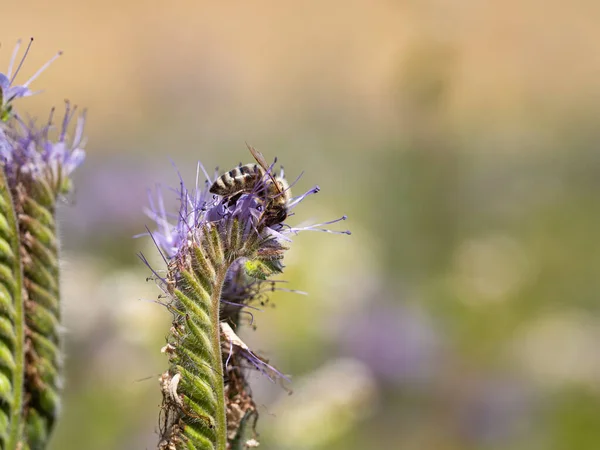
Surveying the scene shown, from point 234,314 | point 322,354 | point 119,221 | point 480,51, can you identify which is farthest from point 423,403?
point 480,51

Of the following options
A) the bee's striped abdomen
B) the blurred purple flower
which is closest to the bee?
the bee's striped abdomen

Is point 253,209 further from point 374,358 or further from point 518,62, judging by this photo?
point 518,62

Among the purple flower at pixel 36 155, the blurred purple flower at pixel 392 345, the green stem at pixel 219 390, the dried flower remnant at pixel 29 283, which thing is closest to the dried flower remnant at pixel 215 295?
the green stem at pixel 219 390

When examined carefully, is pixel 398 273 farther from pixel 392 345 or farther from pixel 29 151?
pixel 29 151

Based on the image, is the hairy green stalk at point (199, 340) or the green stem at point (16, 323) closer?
the hairy green stalk at point (199, 340)

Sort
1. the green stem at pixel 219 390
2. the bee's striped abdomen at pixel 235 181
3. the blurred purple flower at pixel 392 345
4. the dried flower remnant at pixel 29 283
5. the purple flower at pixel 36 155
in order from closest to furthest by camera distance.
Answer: the green stem at pixel 219 390, the bee's striped abdomen at pixel 235 181, the dried flower remnant at pixel 29 283, the purple flower at pixel 36 155, the blurred purple flower at pixel 392 345

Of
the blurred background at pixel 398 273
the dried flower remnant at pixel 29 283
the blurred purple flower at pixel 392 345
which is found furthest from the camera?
the blurred purple flower at pixel 392 345

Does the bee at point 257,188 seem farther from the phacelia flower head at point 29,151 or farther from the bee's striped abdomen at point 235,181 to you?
the phacelia flower head at point 29,151

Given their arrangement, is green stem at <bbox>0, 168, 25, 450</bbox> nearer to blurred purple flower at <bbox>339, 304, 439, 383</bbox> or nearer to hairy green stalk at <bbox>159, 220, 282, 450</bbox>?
hairy green stalk at <bbox>159, 220, 282, 450</bbox>

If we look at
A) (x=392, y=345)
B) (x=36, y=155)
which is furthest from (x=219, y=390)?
(x=392, y=345)
